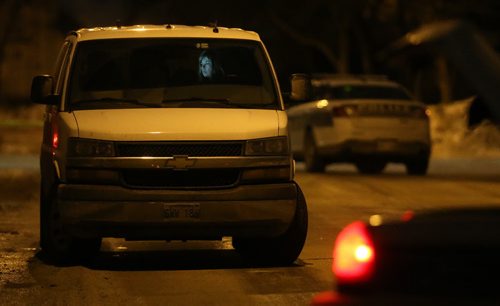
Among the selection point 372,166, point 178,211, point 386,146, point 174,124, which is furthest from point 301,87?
point 372,166

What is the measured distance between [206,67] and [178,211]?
1.72m

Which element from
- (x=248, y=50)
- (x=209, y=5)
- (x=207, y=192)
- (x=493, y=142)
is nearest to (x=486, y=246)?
(x=207, y=192)

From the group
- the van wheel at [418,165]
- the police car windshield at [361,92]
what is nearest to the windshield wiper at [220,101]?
the van wheel at [418,165]

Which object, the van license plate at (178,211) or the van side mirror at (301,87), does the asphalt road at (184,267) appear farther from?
the van side mirror at (301,87)

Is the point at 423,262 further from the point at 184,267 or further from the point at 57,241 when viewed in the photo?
the point at 57,241

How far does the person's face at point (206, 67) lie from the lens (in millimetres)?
11414

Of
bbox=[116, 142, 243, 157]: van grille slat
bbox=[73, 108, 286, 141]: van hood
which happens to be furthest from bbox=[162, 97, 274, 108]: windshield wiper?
bbox=[116, 142, 243, 157]: van grille slat

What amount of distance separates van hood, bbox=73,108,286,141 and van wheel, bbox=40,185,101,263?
0.68 m

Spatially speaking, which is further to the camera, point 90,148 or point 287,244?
point 287,244

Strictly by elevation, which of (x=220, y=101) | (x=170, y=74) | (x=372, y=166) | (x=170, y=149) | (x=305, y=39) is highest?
(x=305, y=39)

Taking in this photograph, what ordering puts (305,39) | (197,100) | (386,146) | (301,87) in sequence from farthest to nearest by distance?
(305,39) → (386,146) → (301,87) → (197,100)

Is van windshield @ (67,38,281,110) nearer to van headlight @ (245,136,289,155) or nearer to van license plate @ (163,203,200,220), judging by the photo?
van headlight @ (245,136,289,155)

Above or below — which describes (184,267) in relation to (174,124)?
below

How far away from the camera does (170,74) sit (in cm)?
1136
